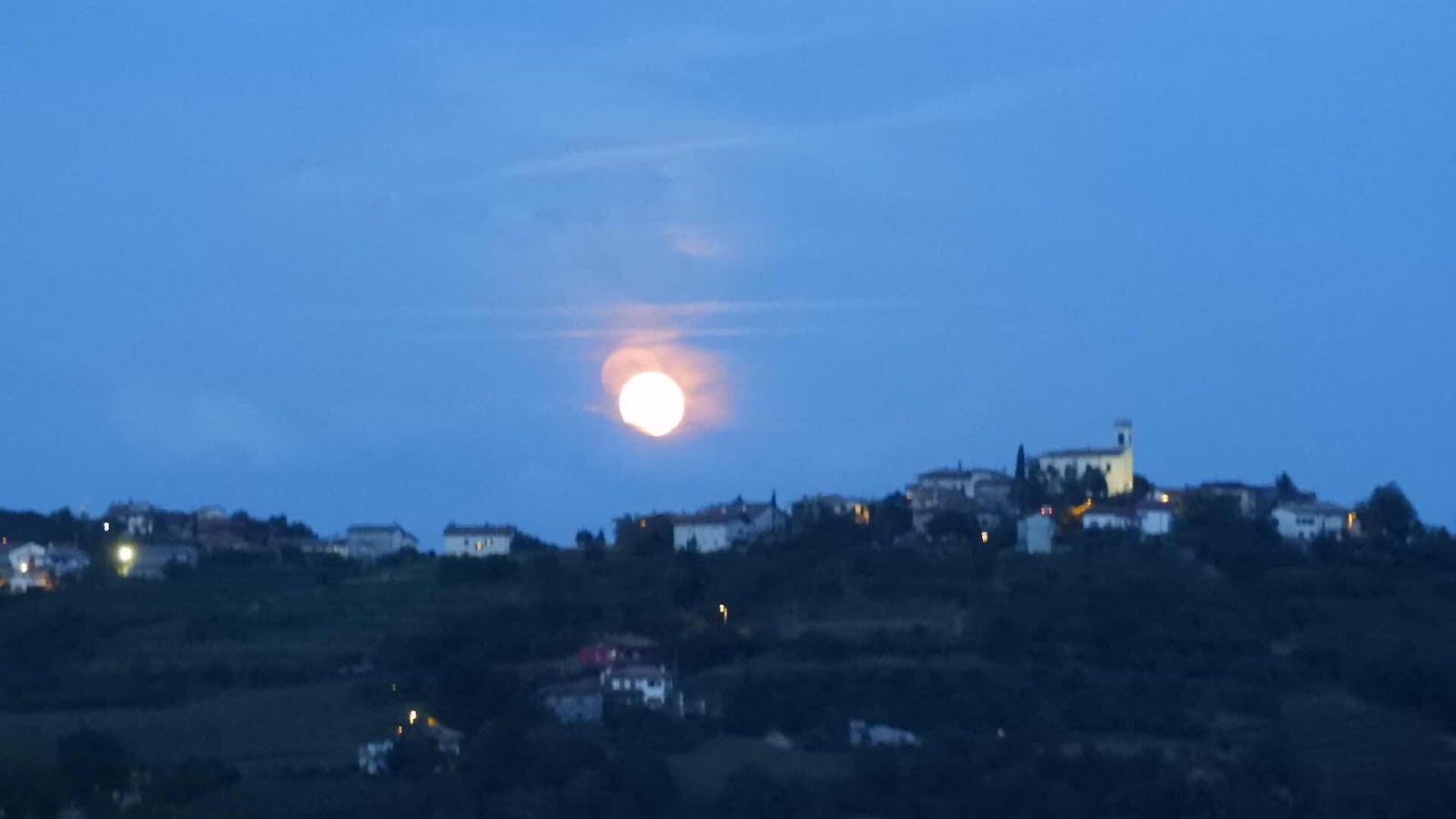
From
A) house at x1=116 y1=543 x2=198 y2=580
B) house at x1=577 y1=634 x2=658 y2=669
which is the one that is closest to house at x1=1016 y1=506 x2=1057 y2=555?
house at x1=577 y1=634 x2=658 y2=669

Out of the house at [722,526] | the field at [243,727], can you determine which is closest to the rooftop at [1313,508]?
the house at [722,526]

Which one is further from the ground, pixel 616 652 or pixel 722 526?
pixel 722 526

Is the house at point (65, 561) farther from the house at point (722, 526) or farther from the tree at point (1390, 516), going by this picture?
the tree at point (1390, 516)

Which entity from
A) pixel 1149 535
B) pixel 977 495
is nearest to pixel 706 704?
pixel 1149 535

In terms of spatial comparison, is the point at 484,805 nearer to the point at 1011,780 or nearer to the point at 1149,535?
the point at 1011,780

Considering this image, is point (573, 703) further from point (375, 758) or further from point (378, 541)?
point (378, 541)

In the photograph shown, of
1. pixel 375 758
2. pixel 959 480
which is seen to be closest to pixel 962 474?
pixel 959 480
